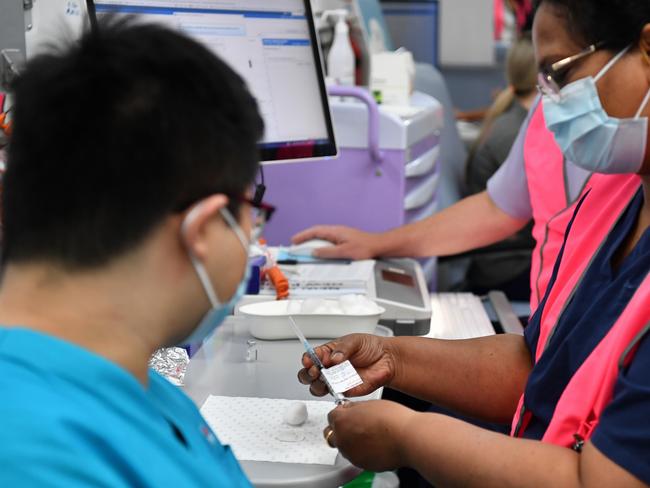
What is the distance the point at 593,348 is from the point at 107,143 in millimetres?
793

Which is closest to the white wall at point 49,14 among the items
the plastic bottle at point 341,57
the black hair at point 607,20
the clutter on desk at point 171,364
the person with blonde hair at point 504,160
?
the clutter on desk at point 171,364

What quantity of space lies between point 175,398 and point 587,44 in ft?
2.66

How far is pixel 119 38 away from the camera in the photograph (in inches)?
28.8

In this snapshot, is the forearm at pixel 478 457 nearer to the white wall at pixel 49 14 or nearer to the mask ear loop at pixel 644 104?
the mask ear loop at pixel 644 104

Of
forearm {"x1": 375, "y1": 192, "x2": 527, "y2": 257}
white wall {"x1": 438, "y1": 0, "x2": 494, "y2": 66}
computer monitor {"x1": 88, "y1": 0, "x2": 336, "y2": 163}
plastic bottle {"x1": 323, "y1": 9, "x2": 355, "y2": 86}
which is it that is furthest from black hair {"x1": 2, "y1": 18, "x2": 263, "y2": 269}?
A: white wall {"x1": 438, "y1": 0, "x2": 494, "y2": 66}

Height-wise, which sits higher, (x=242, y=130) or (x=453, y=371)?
(x=242, y=130)

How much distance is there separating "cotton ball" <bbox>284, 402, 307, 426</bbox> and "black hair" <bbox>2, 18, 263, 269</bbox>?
58 cm

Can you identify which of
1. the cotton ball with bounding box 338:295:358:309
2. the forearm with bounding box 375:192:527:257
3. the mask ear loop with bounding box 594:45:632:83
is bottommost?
the forearm with bounding box 375:192:527:257

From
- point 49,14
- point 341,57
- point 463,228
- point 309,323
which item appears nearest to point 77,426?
point 309,323

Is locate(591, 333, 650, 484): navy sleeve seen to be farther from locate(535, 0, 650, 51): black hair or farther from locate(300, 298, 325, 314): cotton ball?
locate(300, 298, 325, 314): cotton ball

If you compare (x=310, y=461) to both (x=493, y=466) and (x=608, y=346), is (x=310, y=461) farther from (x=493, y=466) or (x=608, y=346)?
(x=608, y=346)

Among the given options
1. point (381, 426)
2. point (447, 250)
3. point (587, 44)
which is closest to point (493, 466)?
point (381, 426)

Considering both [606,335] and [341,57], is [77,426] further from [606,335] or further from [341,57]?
[341,57]

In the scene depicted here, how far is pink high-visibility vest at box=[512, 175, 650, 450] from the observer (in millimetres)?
1083
